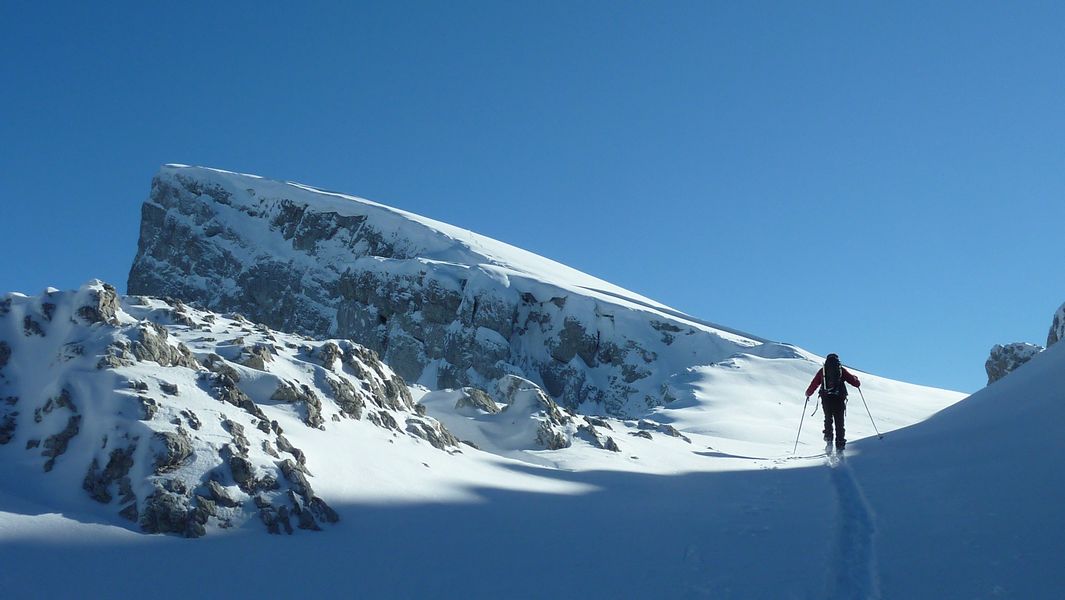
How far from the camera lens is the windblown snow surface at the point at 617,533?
730 centimetres

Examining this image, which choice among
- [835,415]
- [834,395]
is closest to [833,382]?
[834,395]

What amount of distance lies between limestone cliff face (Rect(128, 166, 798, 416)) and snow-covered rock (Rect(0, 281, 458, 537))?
185 feet

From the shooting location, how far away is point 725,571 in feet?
25.8

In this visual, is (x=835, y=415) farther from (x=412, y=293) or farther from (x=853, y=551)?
(x=412, y=293)

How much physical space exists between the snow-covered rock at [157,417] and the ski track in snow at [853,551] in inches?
228

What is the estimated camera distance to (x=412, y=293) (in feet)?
262

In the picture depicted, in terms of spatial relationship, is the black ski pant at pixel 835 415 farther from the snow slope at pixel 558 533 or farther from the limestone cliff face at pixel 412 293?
the limestone cliff face at pixel 412 293

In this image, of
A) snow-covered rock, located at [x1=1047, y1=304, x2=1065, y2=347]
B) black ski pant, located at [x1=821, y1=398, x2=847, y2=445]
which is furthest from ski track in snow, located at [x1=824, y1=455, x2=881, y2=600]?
snow-covered rock, located at [x1=1047, y1=304, x2=1065, y2=347]

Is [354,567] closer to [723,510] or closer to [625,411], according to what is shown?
[723,510]

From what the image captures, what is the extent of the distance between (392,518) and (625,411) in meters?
60.3

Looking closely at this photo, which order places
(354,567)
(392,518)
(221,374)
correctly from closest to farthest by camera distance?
1. (354,567)
2. (392,518)
3. (221,374)

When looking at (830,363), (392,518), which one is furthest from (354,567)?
(830,363)

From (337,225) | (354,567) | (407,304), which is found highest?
(337,225)

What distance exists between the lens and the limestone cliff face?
74750mm
